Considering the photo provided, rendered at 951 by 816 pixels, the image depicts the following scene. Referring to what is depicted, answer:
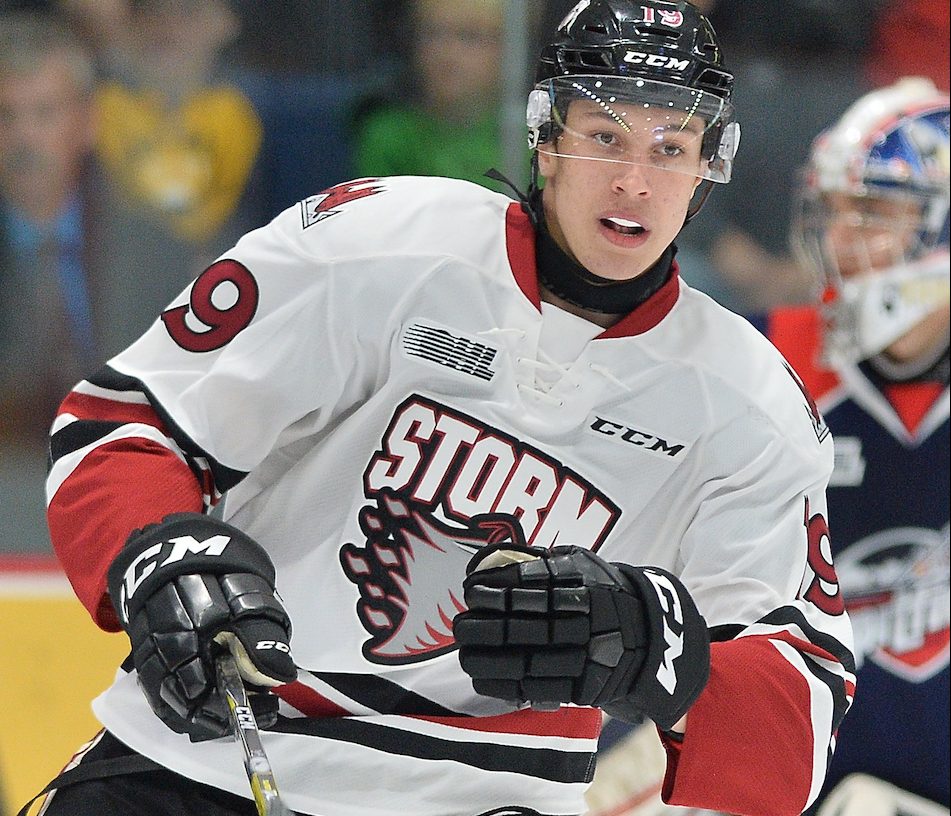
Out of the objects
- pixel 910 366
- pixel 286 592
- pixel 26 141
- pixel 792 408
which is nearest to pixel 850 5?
pixel 910 366

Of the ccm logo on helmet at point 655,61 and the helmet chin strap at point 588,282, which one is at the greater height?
the ccm logo on helmet at point 655,61

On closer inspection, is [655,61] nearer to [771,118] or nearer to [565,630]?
[565,630]

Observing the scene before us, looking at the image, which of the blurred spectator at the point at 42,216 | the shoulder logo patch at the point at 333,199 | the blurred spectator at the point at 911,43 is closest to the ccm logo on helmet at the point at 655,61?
the shoulder logo patch at the point at 333,199

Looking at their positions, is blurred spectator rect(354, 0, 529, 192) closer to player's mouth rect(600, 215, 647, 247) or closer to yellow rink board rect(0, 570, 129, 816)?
yellow rink board rect(0, 570, 129, 816)

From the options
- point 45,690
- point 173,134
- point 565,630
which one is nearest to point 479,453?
point 565,630

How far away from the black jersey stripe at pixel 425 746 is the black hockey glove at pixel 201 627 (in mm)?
239

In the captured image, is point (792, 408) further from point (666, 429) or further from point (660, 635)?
point (660, 635)

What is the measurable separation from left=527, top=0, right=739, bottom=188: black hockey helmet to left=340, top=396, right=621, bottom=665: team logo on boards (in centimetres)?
37

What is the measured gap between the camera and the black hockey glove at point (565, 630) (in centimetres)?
145

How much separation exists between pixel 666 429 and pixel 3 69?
2.15 m

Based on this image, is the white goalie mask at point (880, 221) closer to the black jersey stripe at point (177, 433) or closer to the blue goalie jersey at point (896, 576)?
the blue goalie jersey at point (896, 576)

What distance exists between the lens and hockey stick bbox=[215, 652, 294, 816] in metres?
1.40

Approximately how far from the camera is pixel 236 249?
184 centimetres

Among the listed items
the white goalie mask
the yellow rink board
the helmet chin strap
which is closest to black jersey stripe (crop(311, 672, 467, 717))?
the helmet chin strap
